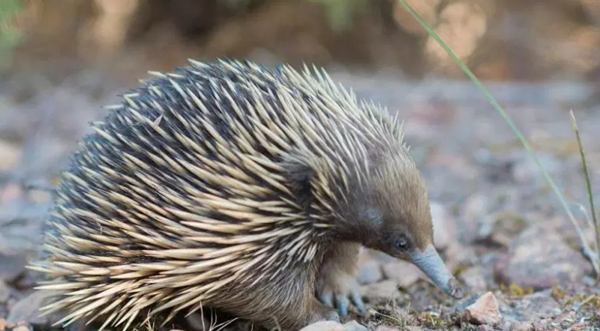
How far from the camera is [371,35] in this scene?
29.9 ft

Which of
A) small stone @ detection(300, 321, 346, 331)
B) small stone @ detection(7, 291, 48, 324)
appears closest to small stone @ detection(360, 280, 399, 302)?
small stone @ detection(300, 321, 346, 331)

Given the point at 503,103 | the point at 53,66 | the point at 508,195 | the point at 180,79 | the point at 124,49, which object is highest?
the point at 124,49

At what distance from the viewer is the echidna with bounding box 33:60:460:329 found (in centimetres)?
260

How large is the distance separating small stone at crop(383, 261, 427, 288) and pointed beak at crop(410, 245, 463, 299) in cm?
68

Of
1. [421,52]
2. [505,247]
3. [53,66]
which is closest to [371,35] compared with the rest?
[421,52]

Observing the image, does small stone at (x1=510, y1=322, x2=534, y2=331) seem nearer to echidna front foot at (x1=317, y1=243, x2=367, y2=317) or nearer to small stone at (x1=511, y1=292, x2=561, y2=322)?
small stone at (x1=511, y1=292, x2=561, y2=322)

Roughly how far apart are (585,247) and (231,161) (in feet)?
5.97

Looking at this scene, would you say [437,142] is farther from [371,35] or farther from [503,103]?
[371,35]

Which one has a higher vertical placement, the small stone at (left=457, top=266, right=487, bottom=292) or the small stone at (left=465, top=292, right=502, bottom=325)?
the small stone at (left=457, top=266, right=487, bottom=292)

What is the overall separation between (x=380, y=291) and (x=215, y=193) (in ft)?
3.73

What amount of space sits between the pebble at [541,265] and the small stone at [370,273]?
23.9 inches

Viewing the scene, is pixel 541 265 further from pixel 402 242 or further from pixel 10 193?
pixel 10 193

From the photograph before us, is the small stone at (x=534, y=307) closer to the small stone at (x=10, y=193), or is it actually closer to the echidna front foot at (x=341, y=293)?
the echidna front foot at (x=341, y=293)

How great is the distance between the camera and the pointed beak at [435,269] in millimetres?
2689
